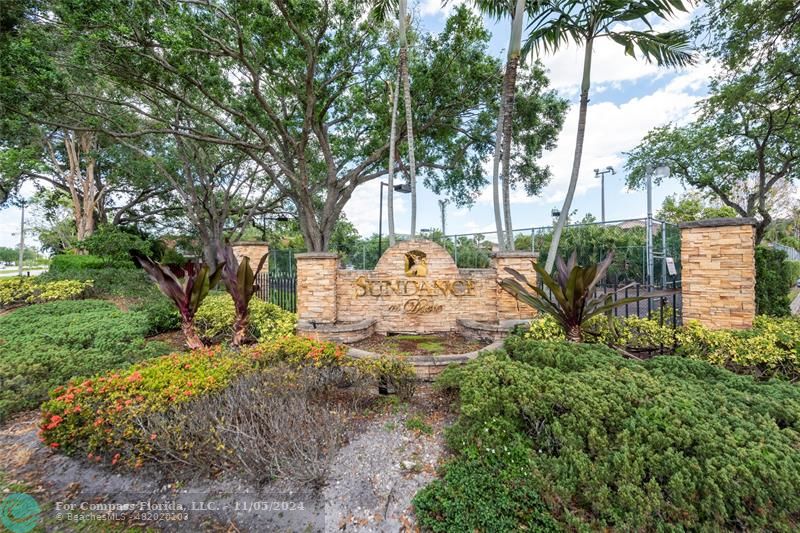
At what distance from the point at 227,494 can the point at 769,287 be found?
Answer: 7.80 metres

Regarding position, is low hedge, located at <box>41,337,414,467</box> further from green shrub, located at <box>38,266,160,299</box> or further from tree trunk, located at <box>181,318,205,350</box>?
green shrub, located at <box>38,266,160,299</box>

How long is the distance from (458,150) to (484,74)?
11.2 feet

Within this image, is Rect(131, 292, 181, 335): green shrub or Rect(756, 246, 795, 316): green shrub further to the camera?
Rect(131, 292, 181, 335): green shrub

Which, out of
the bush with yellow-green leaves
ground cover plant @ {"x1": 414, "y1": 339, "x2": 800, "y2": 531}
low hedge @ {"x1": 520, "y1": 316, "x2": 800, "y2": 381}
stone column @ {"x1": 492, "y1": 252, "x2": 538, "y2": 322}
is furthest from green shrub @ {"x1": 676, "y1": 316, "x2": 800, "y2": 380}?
the bush with yellow-green leaves

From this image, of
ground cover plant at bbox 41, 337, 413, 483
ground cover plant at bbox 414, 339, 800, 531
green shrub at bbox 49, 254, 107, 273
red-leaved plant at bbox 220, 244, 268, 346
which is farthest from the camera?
green shrub at bbox 49, 254, 107, 273

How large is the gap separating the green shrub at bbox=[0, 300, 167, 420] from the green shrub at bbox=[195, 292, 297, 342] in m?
0.89

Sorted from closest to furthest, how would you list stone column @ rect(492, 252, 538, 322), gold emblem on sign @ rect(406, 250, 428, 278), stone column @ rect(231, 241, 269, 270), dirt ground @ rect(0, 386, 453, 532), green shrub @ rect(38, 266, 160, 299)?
dirt ground @ rect(0, 386, 453, 532), stone column @ rect(492, 252, 538, 322), gold emblem on sign @ rect(406, 250, 428, 278), stone column @ rect(231, 241, 269, 270), green shrub @ rect(38, 266, 160, 299)

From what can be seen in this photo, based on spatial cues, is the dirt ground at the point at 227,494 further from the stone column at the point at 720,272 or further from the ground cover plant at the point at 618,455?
the stone column at the point at 720,272

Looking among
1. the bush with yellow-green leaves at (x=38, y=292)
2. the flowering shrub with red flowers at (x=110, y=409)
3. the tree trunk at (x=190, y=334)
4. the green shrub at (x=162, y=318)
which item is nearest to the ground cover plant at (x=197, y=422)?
the flowering shrub with red flowers at (x=110, y=409)

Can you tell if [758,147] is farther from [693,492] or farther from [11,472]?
[11,472]

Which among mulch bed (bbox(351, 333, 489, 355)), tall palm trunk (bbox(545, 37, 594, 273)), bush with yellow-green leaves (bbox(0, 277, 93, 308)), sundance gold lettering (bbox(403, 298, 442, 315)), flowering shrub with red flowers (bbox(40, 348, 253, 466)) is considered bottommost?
mulch bed (bbox(351, 333, 489, 355))

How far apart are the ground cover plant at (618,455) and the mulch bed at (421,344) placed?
6.86 ft

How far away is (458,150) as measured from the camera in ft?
41.9

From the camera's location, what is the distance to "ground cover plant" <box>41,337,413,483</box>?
7.84 feet
